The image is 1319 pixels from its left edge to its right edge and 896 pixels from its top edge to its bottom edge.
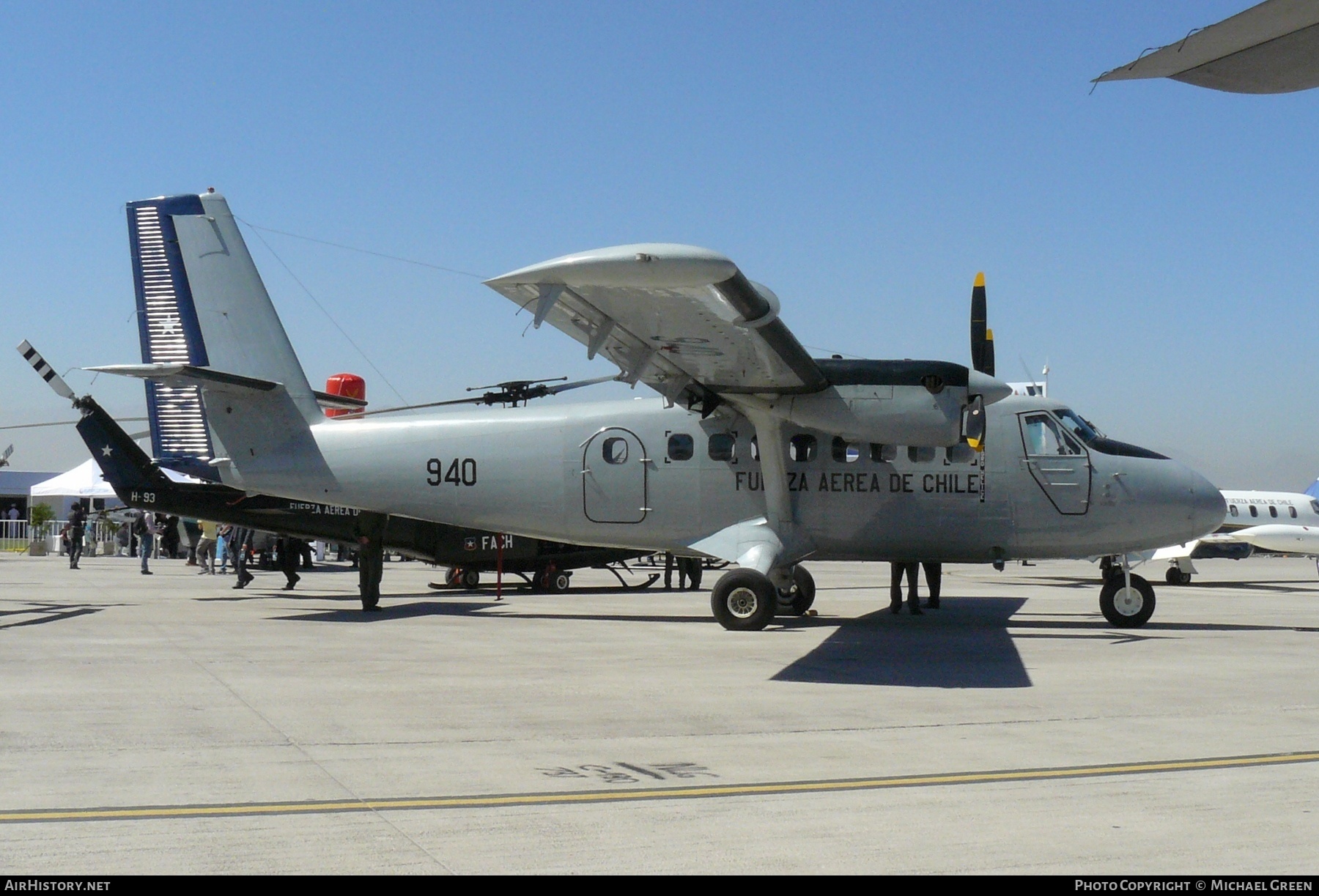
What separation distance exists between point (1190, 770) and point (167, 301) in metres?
15.1

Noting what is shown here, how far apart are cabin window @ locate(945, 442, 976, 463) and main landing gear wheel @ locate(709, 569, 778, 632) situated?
10.1ft

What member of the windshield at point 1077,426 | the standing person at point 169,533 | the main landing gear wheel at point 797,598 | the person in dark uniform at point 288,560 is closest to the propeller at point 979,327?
the windshield at point 1077,426

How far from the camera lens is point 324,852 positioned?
487 centimetres

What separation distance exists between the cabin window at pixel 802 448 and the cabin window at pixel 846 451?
0.29 meters

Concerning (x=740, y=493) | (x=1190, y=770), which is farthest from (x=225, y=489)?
(x=1190, y=770)

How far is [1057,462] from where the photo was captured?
49.8 feet

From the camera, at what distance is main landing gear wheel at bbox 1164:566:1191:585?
2935 centimetres

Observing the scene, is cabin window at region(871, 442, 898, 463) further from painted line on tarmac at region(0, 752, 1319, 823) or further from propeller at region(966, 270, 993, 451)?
painted line on tarmac at region(0, 752, 1319, 823)

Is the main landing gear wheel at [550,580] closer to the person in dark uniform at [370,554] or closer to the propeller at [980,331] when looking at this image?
the person in dark uniform at [370,554]

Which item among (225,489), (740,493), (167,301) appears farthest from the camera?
(225,489)

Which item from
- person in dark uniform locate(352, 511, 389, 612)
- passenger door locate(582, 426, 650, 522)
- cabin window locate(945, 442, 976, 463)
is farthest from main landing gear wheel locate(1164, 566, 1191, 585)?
person in dark uniform locate(352, 511, 389, 612)

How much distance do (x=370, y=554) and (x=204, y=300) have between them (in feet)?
14.9

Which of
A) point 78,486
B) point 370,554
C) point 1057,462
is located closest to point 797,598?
point 1057,462

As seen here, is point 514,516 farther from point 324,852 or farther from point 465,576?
point 324,852
